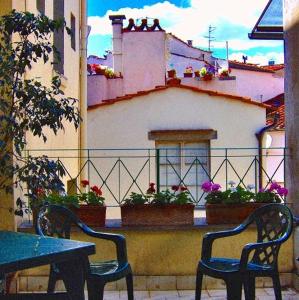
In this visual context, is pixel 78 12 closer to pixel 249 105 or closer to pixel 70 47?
pixel 70 47

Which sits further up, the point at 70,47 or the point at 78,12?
the point at 78,12

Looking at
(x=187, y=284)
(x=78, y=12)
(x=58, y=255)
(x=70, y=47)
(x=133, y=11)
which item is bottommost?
(x=187, y=284)

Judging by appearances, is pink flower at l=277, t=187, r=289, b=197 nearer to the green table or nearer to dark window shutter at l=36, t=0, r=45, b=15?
the green table

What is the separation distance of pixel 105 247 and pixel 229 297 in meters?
1.79

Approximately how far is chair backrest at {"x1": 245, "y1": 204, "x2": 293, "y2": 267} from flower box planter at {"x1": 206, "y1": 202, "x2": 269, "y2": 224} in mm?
816

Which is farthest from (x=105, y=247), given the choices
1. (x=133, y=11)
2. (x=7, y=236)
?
(x=133, y=11)

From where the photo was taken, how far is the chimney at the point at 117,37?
15.2 meters

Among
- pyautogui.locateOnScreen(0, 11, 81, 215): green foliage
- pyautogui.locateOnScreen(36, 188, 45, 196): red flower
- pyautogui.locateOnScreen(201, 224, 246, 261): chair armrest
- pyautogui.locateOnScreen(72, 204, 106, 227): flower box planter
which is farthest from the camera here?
pyautogui.locateOnScreen(72, 204, 106, 227): flower box planter

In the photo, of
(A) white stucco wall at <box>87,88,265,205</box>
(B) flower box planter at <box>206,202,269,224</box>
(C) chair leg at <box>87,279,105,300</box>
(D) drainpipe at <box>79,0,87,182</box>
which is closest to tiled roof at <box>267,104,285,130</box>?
(A) white stucco wall at <box>87,88,265,205</box>

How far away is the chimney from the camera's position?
1519 cm

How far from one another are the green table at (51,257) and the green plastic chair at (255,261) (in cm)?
141

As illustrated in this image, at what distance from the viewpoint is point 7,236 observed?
377cm

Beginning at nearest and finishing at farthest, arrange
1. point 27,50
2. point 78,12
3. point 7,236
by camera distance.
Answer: point 7,236
point 27,50
point 78,12

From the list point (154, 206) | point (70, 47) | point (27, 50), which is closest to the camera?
point (27, 50)
